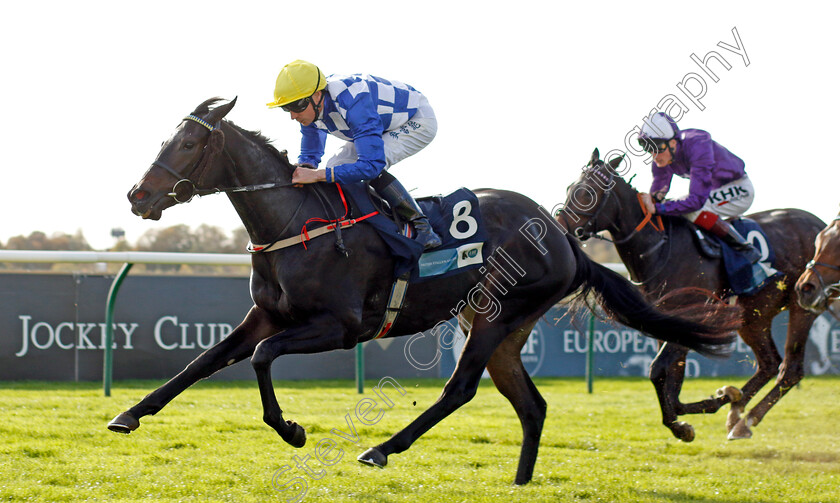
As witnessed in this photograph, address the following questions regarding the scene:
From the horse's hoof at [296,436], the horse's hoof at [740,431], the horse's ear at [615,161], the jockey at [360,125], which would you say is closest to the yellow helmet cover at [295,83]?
the jockey at [360,125]

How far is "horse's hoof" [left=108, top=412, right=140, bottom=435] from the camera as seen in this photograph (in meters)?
3.46

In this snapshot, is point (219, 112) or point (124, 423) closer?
point (124, 423)

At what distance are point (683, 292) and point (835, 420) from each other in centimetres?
278

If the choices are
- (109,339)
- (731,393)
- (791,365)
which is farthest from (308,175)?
(791,365)

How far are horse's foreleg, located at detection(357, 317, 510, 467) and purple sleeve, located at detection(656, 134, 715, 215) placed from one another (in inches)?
79.0

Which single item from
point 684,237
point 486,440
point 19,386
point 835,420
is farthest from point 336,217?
point 835,420

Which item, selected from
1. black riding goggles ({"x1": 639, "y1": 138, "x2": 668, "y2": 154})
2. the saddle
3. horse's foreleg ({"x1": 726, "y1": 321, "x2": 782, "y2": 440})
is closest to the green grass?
horse's foreleg ({"x1": 726, "y1": 321, "x2": 782, "y2": 440})

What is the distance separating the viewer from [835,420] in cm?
739

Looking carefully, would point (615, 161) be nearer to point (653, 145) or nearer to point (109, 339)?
point (653, 145)

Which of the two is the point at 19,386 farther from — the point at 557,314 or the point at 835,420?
the point at 835,420

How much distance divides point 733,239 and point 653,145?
838mm

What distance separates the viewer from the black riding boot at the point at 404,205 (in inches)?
158

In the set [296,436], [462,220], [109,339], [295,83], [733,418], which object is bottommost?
[733,418]

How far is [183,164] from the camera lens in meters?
3.58
